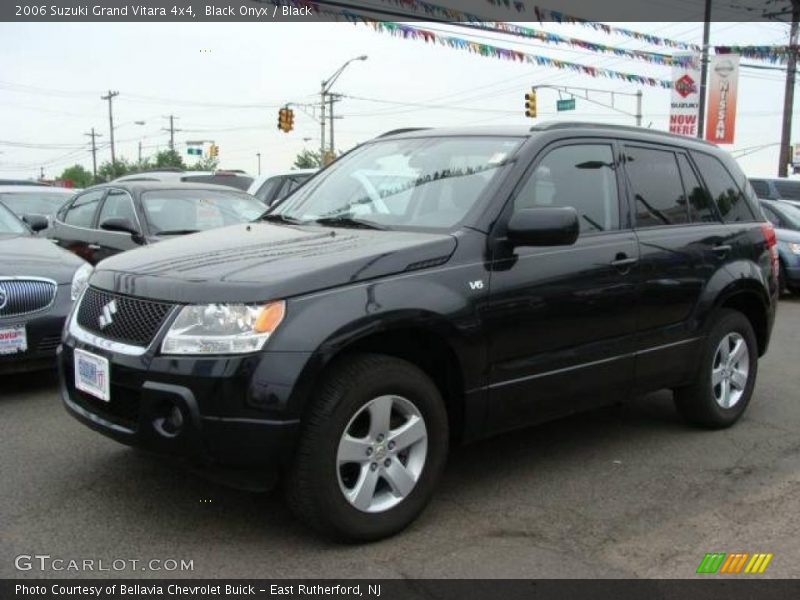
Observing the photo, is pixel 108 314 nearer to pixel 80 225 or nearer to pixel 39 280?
pixel 39 280

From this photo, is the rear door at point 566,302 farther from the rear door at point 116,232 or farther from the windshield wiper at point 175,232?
the rear door at point 116,232

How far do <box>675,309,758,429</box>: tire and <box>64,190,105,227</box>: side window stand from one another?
20.7 feet

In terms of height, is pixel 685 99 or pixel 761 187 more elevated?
pixel 685 99

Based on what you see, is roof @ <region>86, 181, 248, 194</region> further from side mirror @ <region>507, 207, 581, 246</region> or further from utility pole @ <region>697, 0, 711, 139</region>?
utility pole @ <region>697, 0, 711, 139</region>

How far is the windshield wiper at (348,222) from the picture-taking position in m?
3.99

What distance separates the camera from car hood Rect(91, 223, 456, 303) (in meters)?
3.14

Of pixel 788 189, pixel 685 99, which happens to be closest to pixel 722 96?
pixel 685 99

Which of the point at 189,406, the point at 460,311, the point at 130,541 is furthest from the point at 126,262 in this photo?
the point at 460,311

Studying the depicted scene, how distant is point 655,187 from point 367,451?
2.53 m

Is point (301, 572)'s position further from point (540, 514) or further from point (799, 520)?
point (799, 520)

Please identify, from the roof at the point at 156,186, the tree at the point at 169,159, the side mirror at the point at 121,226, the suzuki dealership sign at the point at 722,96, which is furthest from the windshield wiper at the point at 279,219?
the tree at the point at 169,159

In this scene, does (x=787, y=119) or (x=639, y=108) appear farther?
(x=639, y=108)

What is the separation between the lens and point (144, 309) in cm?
329

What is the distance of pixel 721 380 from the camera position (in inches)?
201
